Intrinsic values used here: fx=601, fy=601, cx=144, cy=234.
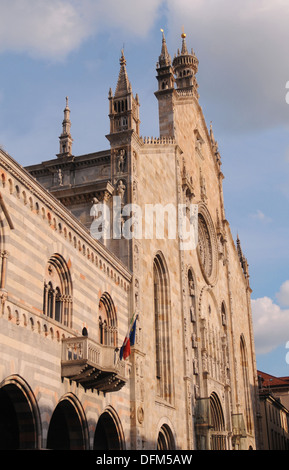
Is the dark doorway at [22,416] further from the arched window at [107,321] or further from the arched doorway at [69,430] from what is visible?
the arched window at [107,321]

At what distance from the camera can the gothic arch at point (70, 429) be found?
2170cm

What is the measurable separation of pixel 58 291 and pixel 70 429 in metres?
5.05

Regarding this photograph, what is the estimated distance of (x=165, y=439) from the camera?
102ft

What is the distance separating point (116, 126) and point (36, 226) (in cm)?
1315

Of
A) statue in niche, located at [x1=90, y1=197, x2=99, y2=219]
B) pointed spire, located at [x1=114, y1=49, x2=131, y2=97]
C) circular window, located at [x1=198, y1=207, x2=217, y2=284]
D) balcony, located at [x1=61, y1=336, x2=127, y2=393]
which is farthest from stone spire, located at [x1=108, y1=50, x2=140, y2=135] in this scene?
balcony, located at [x1=61, y1=336, x2=127, y2=393]

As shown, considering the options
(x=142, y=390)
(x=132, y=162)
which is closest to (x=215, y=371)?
(x=142, y=390)

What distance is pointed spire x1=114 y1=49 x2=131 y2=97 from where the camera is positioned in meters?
33.1

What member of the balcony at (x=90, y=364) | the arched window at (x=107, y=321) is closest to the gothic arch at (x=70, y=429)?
the balcony at (x=90, y=364)

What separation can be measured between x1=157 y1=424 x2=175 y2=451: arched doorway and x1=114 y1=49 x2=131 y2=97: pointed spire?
1798 centimetres

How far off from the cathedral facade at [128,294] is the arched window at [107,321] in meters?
0.07

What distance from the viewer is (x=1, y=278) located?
1811 centimetres

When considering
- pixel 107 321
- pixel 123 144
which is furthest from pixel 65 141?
pixel 107 321

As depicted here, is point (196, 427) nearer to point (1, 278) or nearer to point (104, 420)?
point (104, 420)

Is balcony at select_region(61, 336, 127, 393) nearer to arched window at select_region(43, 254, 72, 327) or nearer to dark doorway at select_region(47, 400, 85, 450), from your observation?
dark doorway at select_region(47, 400, 85, 450)
